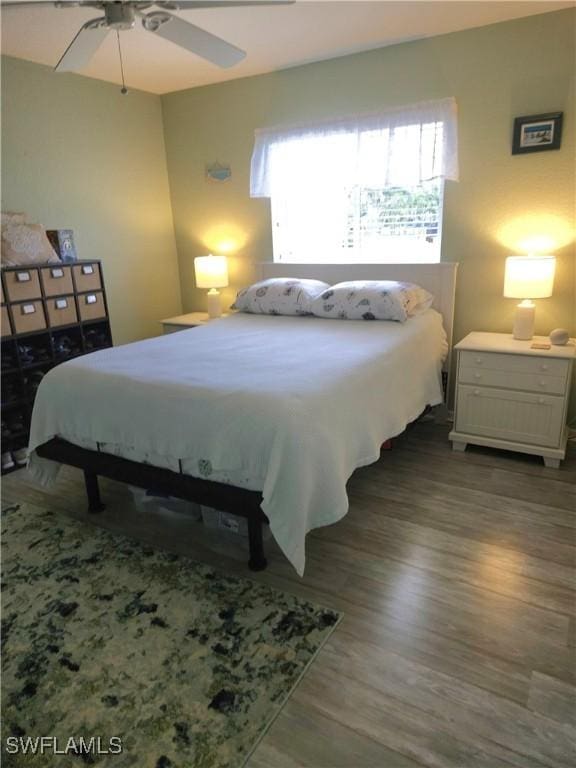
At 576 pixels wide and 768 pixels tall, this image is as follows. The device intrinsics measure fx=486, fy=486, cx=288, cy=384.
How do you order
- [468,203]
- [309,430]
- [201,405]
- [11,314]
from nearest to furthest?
[309,430], [201,405], [11,314], [468,203]

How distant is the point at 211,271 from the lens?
12.9 ft

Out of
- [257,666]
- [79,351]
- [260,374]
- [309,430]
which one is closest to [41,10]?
[79,351]

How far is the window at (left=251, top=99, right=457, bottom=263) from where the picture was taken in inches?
125

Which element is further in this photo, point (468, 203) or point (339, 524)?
point (468, 203)

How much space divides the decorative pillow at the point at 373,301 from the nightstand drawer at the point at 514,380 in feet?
1.69

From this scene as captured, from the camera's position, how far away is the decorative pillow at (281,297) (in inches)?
133

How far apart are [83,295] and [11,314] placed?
51 cm

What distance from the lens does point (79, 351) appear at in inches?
130

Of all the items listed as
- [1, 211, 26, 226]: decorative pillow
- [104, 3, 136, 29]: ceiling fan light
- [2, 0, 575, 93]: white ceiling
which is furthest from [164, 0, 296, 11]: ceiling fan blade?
[1, 211, 26, 226]: decorative pillow

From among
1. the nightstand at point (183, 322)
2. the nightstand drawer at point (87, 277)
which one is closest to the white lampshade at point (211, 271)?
the nightstand at point (183, 322)

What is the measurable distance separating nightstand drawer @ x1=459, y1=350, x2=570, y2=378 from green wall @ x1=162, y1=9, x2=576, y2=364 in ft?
1.76

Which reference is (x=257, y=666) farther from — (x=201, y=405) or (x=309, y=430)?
(x=201, y=405)

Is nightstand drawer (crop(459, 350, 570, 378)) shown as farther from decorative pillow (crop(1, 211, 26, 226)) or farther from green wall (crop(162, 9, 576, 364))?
decorative pillow (crop(1, 211, 26, 226))

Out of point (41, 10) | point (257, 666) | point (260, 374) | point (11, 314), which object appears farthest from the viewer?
point (11, 314)
